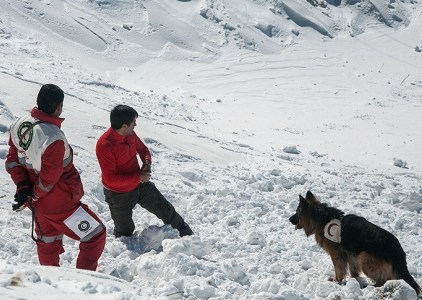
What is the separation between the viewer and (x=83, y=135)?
9.37 metres

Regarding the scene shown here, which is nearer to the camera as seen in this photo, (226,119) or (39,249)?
(39,249)

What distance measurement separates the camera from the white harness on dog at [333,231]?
20.0ft

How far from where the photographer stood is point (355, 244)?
5.90 metres

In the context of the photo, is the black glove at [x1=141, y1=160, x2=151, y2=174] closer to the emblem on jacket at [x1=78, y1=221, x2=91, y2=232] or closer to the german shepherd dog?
the emblem on jacket at [x1=78, y1=221, x2=91, y2=232]

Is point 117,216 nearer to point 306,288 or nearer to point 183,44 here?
point 306,288

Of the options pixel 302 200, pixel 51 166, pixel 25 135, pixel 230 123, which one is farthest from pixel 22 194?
pixel 230 123

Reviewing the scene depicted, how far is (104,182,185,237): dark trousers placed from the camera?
6.01m

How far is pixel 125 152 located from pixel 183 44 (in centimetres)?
1577

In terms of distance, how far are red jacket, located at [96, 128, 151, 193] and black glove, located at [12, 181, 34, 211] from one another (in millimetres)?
1204

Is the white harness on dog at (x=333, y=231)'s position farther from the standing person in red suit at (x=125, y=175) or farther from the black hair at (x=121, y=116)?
the black hair at (x=121, y=116)

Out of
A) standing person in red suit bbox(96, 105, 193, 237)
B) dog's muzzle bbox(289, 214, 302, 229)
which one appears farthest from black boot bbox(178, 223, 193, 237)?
dog's muzzle bbox(289, 214, 302, 229)

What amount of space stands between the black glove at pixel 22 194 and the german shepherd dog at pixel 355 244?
3228 millimetres

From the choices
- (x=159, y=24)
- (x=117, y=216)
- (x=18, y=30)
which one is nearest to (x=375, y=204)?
(x=117, y=216)

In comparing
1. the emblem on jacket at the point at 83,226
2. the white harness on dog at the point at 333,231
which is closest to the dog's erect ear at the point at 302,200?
the white harness on dog at the point at 333,231
